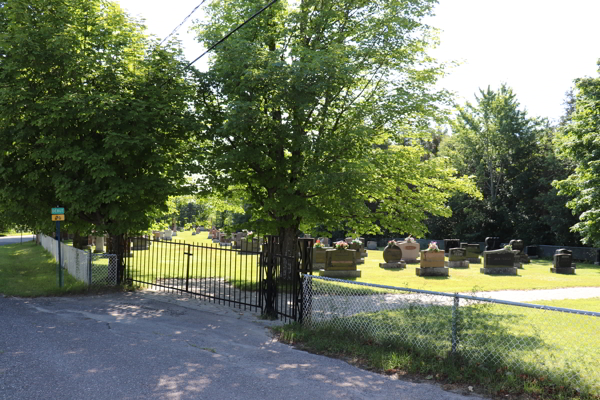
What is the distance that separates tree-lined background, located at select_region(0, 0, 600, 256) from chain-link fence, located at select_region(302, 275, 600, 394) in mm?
4366

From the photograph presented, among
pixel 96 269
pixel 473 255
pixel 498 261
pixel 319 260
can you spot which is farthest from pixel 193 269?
pixel 473 255

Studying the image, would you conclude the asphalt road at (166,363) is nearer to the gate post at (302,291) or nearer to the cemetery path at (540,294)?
the gate post at (302,291)

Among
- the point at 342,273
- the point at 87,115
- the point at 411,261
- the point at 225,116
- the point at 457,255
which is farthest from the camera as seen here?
the point at 411,261

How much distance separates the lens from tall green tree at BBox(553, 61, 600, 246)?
16984 millimetres

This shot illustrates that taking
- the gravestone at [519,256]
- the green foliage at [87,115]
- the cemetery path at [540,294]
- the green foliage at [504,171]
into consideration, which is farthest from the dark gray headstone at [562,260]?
the green foliage at [87,115]

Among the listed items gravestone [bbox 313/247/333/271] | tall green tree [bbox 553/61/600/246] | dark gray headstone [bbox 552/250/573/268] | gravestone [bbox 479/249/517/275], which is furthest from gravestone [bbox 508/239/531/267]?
gravestone [bbox 313/247/333/271]

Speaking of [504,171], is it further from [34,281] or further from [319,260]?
[34,281]

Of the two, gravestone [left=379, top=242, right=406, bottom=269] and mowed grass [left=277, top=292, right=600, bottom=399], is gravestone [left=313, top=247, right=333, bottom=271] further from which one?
mowed grass [left=277, top=292, right=600, bottom=399]

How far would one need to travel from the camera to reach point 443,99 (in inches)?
569

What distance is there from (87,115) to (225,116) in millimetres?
3601

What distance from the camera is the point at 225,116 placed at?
507 inches

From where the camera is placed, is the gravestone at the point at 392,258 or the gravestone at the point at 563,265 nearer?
the gravestone at the point at 392,258

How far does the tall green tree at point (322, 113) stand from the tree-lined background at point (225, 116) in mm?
58

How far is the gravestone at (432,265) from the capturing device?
19.3 metres
